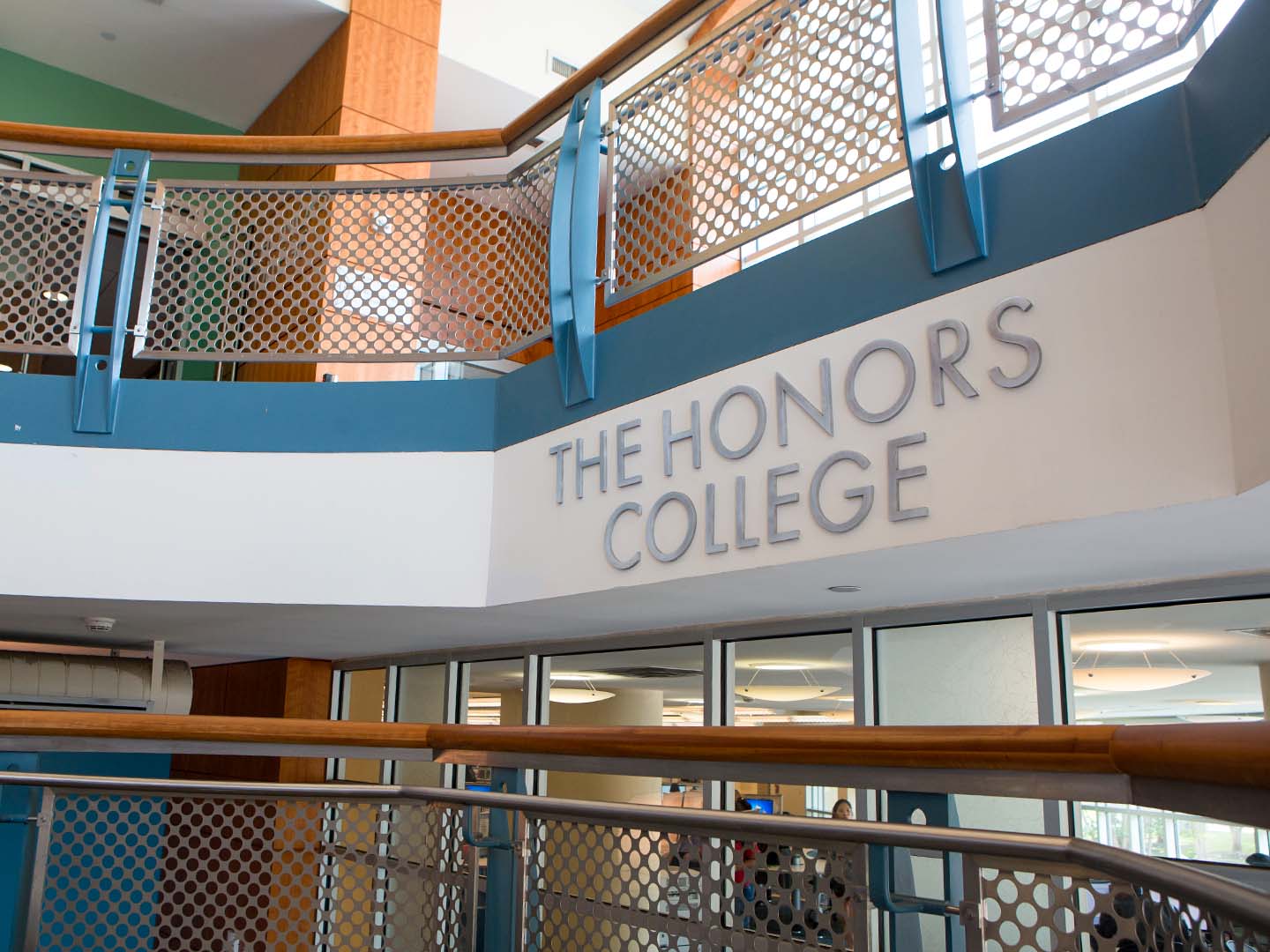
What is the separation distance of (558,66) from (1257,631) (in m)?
7.38

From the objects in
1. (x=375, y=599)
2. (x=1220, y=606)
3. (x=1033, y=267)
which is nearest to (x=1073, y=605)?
(x=1220, y=606)

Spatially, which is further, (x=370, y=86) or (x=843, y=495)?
(x=370, y=86)

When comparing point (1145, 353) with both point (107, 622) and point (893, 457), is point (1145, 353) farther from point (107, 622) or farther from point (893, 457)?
point (107, 622)

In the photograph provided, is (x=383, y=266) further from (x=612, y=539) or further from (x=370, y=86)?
(x=370, y=86)

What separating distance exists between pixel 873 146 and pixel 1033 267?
86 centimetres

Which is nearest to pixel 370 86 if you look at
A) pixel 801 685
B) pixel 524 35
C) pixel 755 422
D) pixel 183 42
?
pixel 183 42

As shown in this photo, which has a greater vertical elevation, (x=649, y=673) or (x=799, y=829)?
(x=649, y=673)

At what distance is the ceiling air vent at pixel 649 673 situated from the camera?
529 cm

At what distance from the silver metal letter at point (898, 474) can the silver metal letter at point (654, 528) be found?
0.72 m

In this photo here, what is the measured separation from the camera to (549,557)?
12.6 ft

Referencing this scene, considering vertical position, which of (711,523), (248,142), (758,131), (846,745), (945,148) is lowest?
(846,745)

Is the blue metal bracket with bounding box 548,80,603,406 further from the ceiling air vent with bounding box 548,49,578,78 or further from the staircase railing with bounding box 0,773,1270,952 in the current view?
the ceiling air vent with bounding box 548,49,578,78

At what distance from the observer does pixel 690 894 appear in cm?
162

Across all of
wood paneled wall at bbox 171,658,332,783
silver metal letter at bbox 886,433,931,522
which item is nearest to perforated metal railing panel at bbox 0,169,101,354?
silver metal letter at bbox 886,433,931,522
